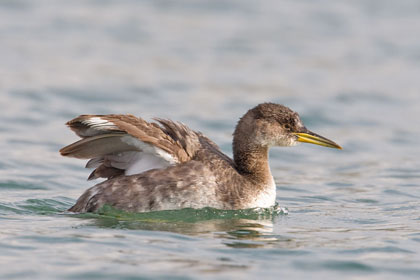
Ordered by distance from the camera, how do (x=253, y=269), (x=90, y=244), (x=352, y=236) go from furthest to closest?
(x=352, y=236) < (x=90, y=244) < (x=253, y=269)

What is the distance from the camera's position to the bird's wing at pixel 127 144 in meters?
9.20

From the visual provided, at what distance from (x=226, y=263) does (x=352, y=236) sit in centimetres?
196

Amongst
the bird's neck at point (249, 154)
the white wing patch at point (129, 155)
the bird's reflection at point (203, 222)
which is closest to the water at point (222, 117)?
the bird's reflection at point (203, 222)

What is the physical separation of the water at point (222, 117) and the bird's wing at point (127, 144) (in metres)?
0.64

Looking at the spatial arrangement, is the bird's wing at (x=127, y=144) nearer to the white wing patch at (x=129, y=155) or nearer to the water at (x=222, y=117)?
the white wing patch at (x=129, y=155)

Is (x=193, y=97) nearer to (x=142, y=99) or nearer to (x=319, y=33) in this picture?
(x=142, y=99)

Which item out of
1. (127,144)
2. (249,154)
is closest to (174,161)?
(127,144)

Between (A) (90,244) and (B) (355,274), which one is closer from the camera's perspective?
(B) (355,274)

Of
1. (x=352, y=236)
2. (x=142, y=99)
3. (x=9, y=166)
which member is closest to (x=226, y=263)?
(x=352, y=236)

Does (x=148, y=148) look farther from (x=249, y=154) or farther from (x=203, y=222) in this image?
(x=249, y=154)

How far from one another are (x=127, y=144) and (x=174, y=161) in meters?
0.55

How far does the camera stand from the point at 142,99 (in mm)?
17625

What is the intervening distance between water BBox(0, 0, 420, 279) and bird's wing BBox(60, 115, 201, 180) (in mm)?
641

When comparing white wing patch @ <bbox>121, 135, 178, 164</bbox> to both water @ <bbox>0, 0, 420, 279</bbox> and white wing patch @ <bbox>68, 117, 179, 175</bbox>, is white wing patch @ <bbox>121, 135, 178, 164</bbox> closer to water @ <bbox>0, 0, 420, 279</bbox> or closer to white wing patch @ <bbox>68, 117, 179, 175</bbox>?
white wing patch @ <bbox>68, 117, 179, 175</bbox>
